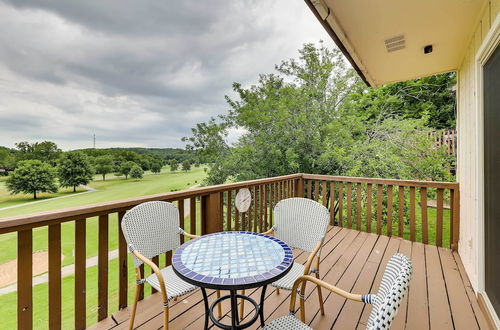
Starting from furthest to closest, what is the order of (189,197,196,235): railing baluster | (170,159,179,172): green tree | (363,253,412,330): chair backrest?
(170,159,179,172): green tree → (189,197,196,235): railing baluster → (363,253,412,330): chair backrest

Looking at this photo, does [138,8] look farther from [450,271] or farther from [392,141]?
[450,271]

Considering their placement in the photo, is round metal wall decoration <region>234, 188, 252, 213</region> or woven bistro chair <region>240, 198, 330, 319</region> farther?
round metal wall decoration <region>234, 188, 252, 213</region>

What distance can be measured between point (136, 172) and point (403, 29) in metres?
12.4

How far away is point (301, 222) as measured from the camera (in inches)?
81.2

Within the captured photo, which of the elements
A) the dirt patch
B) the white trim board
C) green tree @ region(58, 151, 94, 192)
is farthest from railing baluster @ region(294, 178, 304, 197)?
green tree @ region(58, 151, 94, 192)

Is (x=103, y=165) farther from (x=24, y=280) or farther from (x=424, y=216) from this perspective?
(x=424, y=216)

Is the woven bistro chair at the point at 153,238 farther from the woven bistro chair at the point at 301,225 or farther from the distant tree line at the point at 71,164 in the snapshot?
the distant tree line at the point at 71,164

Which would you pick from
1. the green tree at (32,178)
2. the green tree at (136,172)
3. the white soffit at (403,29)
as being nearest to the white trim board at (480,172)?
the white soffit at (403,29)

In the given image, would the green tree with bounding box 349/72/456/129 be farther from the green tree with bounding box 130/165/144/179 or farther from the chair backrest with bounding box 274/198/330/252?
the green tree with bounding box 130/165/144/179

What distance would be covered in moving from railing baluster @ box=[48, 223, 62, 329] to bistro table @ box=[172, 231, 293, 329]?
0.87 m

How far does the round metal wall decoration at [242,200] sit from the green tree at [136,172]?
34.6 ft

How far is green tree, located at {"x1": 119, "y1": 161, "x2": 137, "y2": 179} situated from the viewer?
1128cm

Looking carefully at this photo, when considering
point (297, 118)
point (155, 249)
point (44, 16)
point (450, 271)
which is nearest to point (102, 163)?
point (44, 16)

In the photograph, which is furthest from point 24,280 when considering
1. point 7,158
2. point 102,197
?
point 102,197
